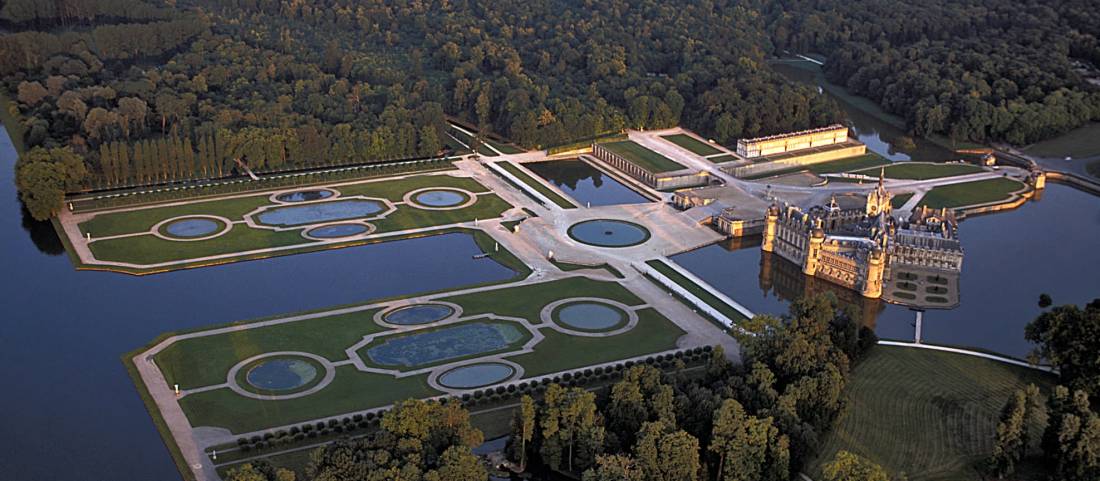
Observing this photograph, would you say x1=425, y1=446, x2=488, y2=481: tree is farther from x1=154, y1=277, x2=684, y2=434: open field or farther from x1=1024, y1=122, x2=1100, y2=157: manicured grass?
x1=1024, y1=122, x2=1100, y2=157: manicured grass

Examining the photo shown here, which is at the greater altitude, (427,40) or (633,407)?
(427,40)

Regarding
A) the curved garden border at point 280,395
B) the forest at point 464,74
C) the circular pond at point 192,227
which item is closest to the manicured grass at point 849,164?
the forest at point 464,74

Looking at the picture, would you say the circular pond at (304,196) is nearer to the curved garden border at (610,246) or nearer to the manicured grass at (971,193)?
the curved garden border at (610,246)

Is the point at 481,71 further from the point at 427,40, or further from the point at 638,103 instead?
the point at 638,103

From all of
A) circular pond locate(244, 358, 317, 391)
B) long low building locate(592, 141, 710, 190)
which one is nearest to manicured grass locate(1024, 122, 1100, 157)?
long low building locate(592, 141, 710, 190)

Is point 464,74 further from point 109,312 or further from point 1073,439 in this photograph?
point 1073,439

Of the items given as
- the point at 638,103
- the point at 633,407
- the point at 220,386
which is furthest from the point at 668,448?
the point at 638,103
